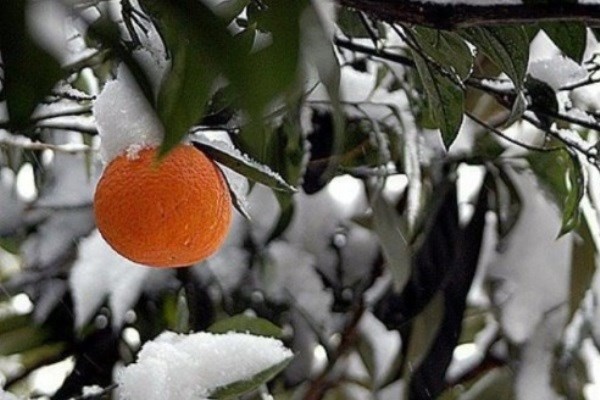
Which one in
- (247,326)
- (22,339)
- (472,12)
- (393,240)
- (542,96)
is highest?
(472,12)

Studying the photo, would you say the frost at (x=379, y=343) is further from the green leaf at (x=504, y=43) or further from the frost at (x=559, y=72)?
the green leaf at (x=504, y=43)

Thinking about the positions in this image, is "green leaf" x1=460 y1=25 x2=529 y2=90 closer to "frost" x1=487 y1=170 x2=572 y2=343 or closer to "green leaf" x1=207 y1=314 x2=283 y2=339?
"green leaf" x1=207 y1=314 x2=283 y2=339

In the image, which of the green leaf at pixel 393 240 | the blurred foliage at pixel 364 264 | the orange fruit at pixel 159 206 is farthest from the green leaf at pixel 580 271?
the orange fruit at pixel 159 206

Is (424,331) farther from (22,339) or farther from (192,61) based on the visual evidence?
(192,61)

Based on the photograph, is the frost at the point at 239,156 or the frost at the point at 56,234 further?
the frost at the point at 56,234

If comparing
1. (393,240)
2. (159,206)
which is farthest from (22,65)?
(393,240)
